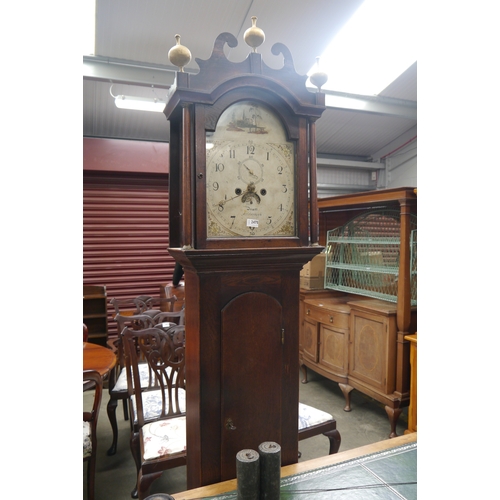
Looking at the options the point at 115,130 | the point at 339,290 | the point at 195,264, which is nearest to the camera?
the point at 195,264

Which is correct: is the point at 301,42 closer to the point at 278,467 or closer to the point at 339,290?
the point at 339,290

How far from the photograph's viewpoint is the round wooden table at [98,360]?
2.55m

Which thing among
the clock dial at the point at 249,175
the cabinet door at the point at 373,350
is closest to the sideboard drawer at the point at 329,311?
the cabinet door at the point at 373,350

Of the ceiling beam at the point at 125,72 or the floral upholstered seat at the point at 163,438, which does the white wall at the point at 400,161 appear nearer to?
the ceiling beam at the point at 125,72

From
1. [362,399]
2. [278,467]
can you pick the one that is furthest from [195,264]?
[362,399]

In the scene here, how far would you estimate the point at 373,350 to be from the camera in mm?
3156

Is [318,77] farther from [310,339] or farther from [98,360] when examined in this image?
[310,339]

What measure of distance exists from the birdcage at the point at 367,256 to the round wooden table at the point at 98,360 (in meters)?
2.19

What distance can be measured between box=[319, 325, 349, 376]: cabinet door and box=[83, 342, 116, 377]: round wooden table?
1.88 metres

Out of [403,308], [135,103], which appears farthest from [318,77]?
[135,103]

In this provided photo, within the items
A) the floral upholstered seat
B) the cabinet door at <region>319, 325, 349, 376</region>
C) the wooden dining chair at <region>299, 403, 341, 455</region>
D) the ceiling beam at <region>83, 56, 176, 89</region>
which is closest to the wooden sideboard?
the cabinet door at <region>319, 325, 349, 376</region>
